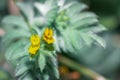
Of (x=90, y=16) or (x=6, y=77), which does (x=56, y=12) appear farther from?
(x=6, y=77)

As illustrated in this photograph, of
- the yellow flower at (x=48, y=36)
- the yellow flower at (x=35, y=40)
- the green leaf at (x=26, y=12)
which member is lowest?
the yellow flower at (x=35, y=40)

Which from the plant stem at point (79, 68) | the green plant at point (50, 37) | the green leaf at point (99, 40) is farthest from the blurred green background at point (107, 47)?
the green leaf at point (99, 40)

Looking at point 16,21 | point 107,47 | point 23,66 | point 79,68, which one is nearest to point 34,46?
point 23,66

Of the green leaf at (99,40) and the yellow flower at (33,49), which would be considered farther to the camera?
the green leaf at (99,40)

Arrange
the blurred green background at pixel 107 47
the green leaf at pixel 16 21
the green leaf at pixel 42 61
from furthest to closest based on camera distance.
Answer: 1. the blurred green background at pixel 107 47
2. the green leaf at pixel 16 21
3. the green leaf at pixel 42 61

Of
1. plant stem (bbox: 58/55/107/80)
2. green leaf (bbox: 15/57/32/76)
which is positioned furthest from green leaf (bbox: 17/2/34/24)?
plant stem (bbox: 58/55/107/80)

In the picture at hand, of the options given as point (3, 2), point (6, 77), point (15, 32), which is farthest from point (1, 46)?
point (15, 32)

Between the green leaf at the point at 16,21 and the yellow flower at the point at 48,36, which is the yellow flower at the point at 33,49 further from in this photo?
the green leaf at the point at 16,21
